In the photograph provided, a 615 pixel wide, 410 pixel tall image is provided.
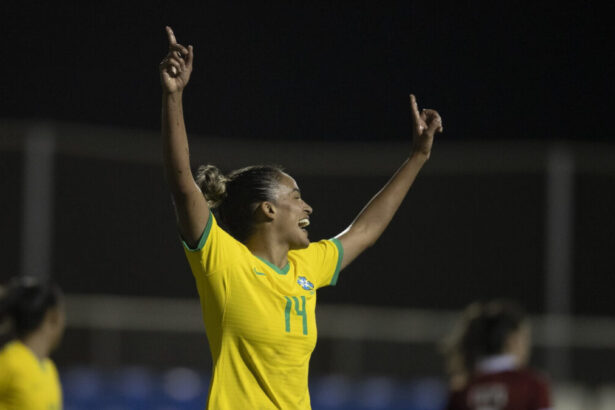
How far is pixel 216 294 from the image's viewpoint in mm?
3396

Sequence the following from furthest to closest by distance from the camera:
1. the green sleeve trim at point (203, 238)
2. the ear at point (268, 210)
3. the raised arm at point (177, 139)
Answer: the ear at point (268, 210) → the green sleeve trim at point (203, 238) → the raised arm at point (177, 139)

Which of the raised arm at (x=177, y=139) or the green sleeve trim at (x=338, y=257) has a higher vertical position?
the raised arm at (x=177, y=139)

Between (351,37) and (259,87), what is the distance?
5.60ft

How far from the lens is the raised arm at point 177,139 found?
10.5ft

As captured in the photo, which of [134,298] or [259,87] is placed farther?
[259,87]

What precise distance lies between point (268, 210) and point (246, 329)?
40cm

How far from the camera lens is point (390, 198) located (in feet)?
13.3

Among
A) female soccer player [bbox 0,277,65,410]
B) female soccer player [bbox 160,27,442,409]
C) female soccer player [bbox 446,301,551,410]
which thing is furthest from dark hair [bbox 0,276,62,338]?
female soccer player [bbox 446,301,551,410]

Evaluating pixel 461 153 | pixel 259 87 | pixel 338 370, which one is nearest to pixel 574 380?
pixel 338 370

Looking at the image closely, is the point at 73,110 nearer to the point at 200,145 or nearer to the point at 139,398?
the point at 200,145

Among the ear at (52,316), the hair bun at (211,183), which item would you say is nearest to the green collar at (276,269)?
the hair bun at (211,183)

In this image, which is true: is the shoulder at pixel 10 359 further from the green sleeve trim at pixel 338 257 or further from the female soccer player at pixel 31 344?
the green sleeve trim at pixel 338 257

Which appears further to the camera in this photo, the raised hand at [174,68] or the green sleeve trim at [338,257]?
the green sleeve trim at [338,257]

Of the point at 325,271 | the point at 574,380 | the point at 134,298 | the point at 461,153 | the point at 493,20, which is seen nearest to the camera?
the point at 325,271
